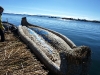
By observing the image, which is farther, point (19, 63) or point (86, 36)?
point (86, 36)

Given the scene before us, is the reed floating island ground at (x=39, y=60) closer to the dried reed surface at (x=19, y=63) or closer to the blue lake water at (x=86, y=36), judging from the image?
the dried reed surface at (x=19, y=63)

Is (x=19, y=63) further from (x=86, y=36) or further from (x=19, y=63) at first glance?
(x=86, y=36)

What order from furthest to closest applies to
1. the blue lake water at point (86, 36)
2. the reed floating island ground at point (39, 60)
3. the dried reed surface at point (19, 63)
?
the blue lake water at point (86, 36) < the dried reed surface at point (19, 63) < the reed floating island ground at point (39, 60)

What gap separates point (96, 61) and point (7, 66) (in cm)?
846

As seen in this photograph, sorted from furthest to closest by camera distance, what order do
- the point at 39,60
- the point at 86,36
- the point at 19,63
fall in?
the point at 86,36
the point at 39,60
the point at 19,63

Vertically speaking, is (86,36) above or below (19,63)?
below

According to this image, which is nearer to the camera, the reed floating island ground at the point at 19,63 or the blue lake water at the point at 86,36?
the reed floating island ground at the point at 19,63

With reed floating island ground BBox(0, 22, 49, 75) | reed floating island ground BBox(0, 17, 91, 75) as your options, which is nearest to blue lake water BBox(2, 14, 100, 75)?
reed floating island ground BBox(0, 17, 91, 75)

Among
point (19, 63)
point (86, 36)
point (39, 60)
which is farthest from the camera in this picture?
point (86, 36)

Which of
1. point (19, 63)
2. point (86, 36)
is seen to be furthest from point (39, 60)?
point (86, 36)

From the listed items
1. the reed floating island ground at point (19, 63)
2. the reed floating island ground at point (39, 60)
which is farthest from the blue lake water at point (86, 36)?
the reed floating island ground at point (19, 63)

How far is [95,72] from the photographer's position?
9719mm

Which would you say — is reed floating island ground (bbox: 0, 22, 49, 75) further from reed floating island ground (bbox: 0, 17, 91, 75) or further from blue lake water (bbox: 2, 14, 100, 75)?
blue lake water (bbox: 2, 14, 100, 75)

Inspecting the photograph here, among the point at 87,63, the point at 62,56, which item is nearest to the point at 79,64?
the point at 87,63
